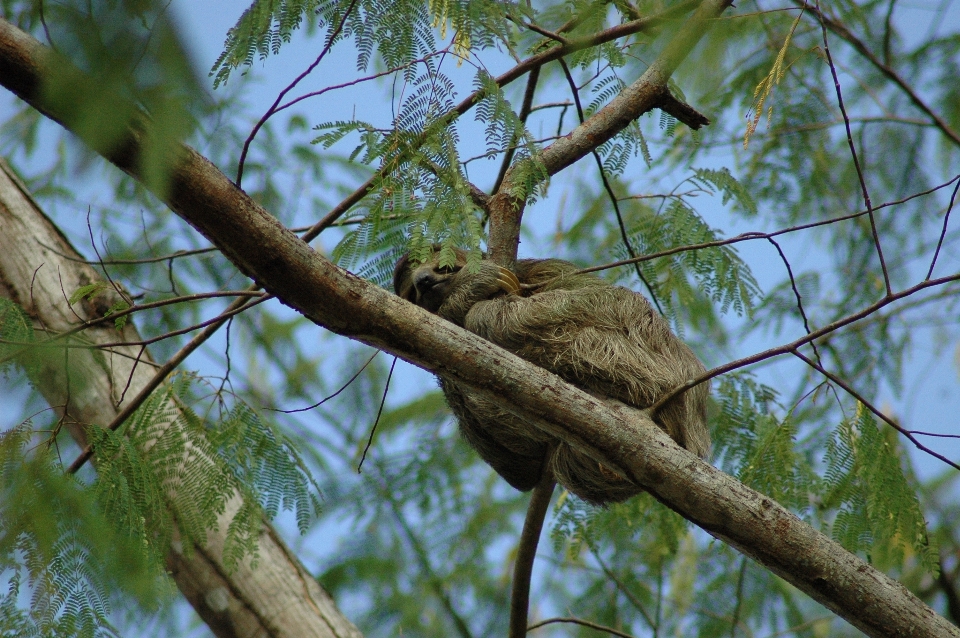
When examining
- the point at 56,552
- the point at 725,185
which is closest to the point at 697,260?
the point at 725,185

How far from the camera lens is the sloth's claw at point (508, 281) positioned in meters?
4.64

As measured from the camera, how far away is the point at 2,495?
3.46 m

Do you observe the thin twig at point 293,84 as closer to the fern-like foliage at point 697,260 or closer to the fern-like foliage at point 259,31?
the fern-like foliage at point 259,31

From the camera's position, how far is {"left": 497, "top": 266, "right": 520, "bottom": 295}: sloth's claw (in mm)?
4645

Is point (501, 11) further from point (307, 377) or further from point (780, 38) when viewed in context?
point (307, 377)

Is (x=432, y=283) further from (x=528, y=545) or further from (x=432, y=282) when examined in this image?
(x=528, y=545)

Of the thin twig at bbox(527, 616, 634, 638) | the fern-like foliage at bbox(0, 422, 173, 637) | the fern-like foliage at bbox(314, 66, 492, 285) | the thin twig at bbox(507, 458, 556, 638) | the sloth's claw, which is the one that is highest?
the sloth's claw

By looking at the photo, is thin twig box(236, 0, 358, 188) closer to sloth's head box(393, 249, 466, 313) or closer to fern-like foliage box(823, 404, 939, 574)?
sloth's head box(393, 249, 466, 313)

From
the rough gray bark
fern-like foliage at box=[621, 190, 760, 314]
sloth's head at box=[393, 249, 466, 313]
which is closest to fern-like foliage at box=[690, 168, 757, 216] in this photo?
fern-like foliage at box=[621, 190, 760, 314]

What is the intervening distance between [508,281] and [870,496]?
2.17 metres

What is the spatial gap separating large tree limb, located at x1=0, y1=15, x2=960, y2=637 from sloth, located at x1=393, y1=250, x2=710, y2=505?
1.08m

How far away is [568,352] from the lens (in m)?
4.47

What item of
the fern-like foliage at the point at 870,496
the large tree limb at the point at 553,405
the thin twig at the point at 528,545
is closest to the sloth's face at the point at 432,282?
the thin twig at the point at 528,545

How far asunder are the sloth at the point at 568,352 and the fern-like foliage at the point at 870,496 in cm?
74
